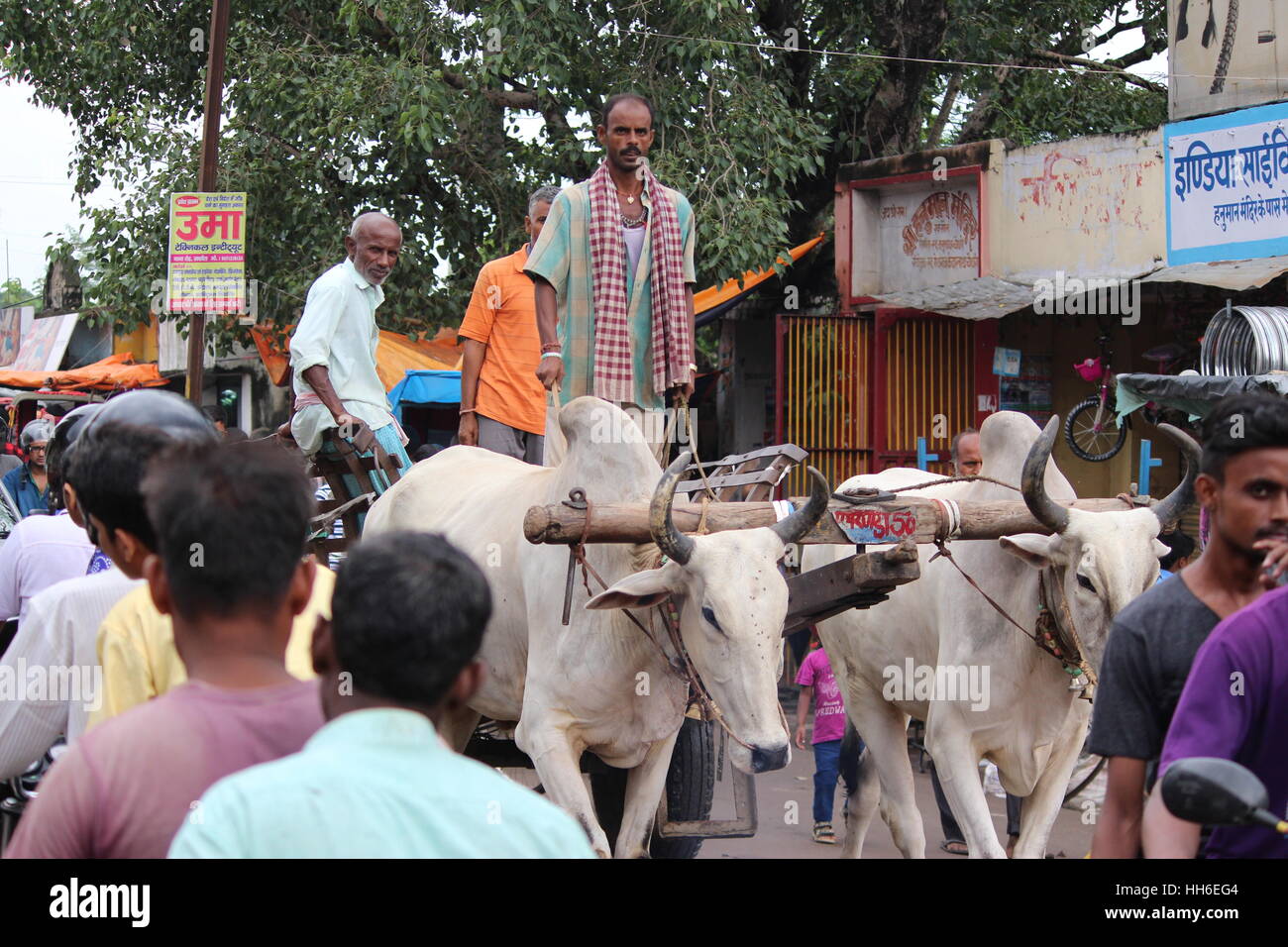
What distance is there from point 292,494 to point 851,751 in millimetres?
4932

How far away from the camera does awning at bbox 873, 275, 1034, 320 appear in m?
11.9

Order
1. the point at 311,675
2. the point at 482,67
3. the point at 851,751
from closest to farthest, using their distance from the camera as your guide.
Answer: the point at 311,675, the point at 851,751, the point at 482,67

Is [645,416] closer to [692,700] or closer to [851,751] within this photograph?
[692,700]

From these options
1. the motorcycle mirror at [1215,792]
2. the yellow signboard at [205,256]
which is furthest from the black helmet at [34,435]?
the motorcycle mirror at [1215,792]

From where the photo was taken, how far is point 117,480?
2.60m

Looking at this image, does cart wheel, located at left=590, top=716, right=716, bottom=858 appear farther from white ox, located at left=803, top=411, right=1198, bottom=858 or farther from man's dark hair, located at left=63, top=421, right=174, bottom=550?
man's dark hair, located at left=63, top=421, right=174, bottom=550

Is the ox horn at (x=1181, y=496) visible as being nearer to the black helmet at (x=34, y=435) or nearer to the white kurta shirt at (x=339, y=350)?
the white kurta shirt at (x=339, y=350)

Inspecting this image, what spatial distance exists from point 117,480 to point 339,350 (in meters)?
3.92

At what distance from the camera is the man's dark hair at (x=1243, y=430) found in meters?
2.73

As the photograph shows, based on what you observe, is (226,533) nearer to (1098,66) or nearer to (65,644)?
(65,644)

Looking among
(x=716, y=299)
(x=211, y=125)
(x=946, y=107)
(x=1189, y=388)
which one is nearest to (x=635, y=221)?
(x=1189, y=388)

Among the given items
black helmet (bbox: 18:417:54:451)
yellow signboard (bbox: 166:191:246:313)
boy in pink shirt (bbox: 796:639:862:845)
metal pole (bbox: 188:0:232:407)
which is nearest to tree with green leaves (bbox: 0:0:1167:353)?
metal pole (bbox: 188:0:232:407)
